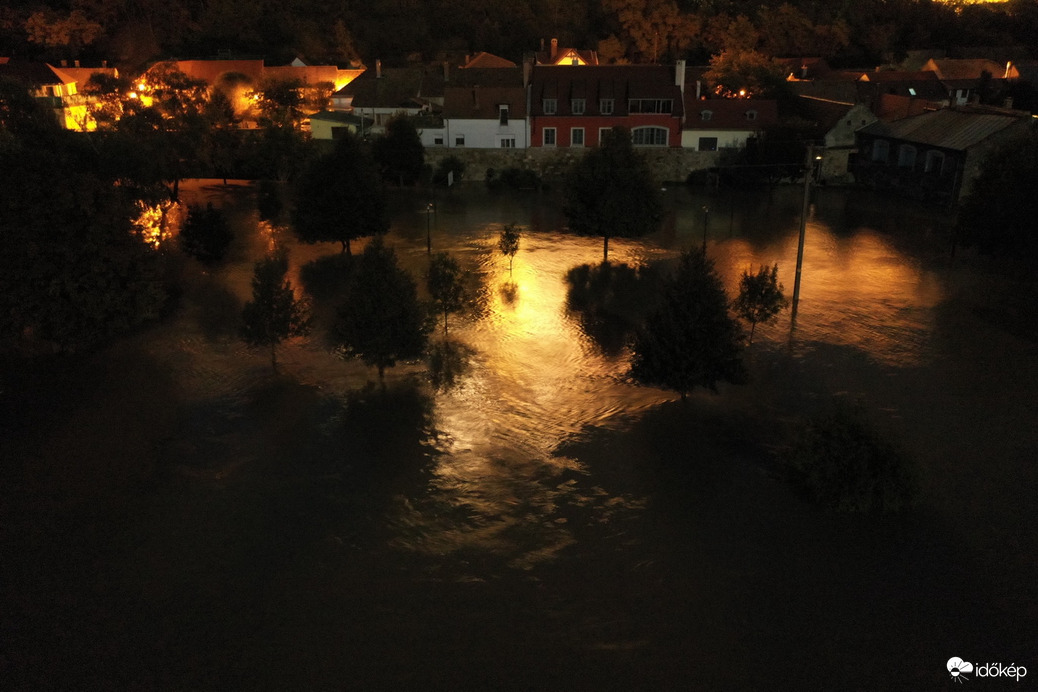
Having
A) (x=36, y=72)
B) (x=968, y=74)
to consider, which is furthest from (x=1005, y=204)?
(x=36, y=72)

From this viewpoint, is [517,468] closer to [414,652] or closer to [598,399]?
[598,399]

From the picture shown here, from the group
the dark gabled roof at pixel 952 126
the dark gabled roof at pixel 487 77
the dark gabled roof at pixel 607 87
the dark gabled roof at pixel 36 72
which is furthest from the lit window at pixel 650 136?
the dark gabled roof at pixel 36 72

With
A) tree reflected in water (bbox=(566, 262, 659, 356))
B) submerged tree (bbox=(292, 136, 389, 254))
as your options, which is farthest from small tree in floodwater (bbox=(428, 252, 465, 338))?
submerged tree (bbox=(292, 136, 389, 254))

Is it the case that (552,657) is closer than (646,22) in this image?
Yes

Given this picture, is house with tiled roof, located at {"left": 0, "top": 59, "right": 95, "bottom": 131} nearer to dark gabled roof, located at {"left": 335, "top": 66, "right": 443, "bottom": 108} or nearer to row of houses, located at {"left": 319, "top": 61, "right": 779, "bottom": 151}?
dark gabled roof, located at {"left": 335, "top": 66, "right": 443, "bottom": 108}

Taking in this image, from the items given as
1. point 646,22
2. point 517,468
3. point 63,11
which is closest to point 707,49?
point 646,22

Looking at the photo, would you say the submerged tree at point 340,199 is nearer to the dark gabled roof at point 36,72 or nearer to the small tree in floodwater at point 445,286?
the small tree in floodwater at point 445,286
